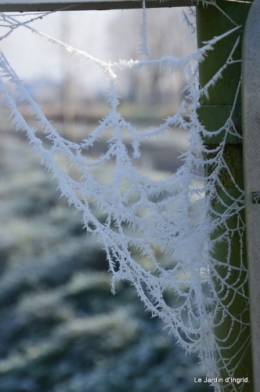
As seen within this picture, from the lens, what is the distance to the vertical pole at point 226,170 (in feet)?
2.79

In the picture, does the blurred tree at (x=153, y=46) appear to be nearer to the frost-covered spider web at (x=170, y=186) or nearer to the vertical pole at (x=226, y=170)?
the frost-covered spider web at (x=170, y=186)

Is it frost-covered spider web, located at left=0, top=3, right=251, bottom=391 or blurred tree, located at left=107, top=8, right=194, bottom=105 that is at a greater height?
blurred tree, located at left=107, top=8, right=194, bottom=105

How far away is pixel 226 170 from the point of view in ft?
2.97

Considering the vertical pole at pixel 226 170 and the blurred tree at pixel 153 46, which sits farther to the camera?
the blurred tree at pixel 153 46

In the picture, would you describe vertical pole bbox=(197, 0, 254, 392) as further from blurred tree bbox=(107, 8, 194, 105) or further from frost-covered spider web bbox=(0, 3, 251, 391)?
blurred tree bbox=(107, 8, 194, 105)

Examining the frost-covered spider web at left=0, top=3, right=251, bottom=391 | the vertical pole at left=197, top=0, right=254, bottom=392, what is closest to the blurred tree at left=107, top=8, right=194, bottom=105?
the frost-covered spider web at left=0, top=3, right=251, bottom=391

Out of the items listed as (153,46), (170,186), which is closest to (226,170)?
(170,186)

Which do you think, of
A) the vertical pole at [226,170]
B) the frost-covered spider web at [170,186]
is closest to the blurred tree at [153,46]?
the frost-covered spider web at [170,186]

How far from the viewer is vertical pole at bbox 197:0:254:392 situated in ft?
2.79

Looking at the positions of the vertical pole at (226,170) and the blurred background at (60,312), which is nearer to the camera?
the vertical pole at (226,170)

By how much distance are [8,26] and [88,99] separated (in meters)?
0.52

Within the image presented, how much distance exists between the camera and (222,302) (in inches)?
37.5

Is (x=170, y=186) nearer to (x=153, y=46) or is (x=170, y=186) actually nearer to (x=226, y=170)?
(x=226, y=170)

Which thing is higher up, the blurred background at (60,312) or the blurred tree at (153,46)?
the blurred tree at (153,46)
